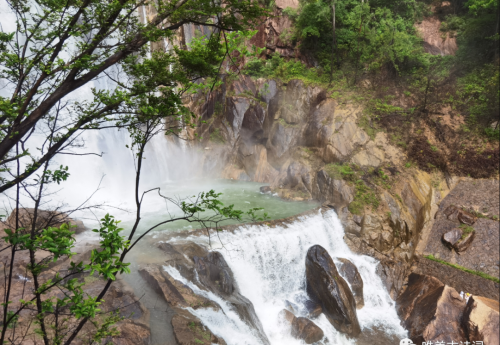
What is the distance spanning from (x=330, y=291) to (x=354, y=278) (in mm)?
1859

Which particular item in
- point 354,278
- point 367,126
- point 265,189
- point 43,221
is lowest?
point 354,278

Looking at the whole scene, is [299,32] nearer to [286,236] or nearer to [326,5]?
[326,5]

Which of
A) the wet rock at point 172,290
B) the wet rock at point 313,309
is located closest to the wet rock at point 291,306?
the wet rock at point 313,309

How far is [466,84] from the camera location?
59.4 ft

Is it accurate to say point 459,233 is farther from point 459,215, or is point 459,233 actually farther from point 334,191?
point 334,191

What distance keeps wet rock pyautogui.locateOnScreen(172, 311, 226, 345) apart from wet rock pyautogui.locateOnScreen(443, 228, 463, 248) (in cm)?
1172

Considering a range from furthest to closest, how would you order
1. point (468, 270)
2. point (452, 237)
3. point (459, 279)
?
1. point (452, 237)
2. point (468, 270)
3. point (459, 279)

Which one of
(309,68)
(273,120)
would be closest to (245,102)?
(273,120)

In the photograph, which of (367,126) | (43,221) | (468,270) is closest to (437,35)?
(367,126)

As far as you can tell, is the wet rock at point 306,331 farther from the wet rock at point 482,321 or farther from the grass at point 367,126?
the grass at point 367,126

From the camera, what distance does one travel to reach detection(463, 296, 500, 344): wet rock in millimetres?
9461

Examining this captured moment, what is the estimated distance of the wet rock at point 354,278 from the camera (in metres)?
11.5

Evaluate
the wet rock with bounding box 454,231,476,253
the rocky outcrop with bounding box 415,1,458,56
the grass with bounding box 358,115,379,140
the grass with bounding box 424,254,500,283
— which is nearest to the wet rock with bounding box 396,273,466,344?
the grass with bounding box 424,254,500,283

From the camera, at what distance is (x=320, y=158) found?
18.1 metres
